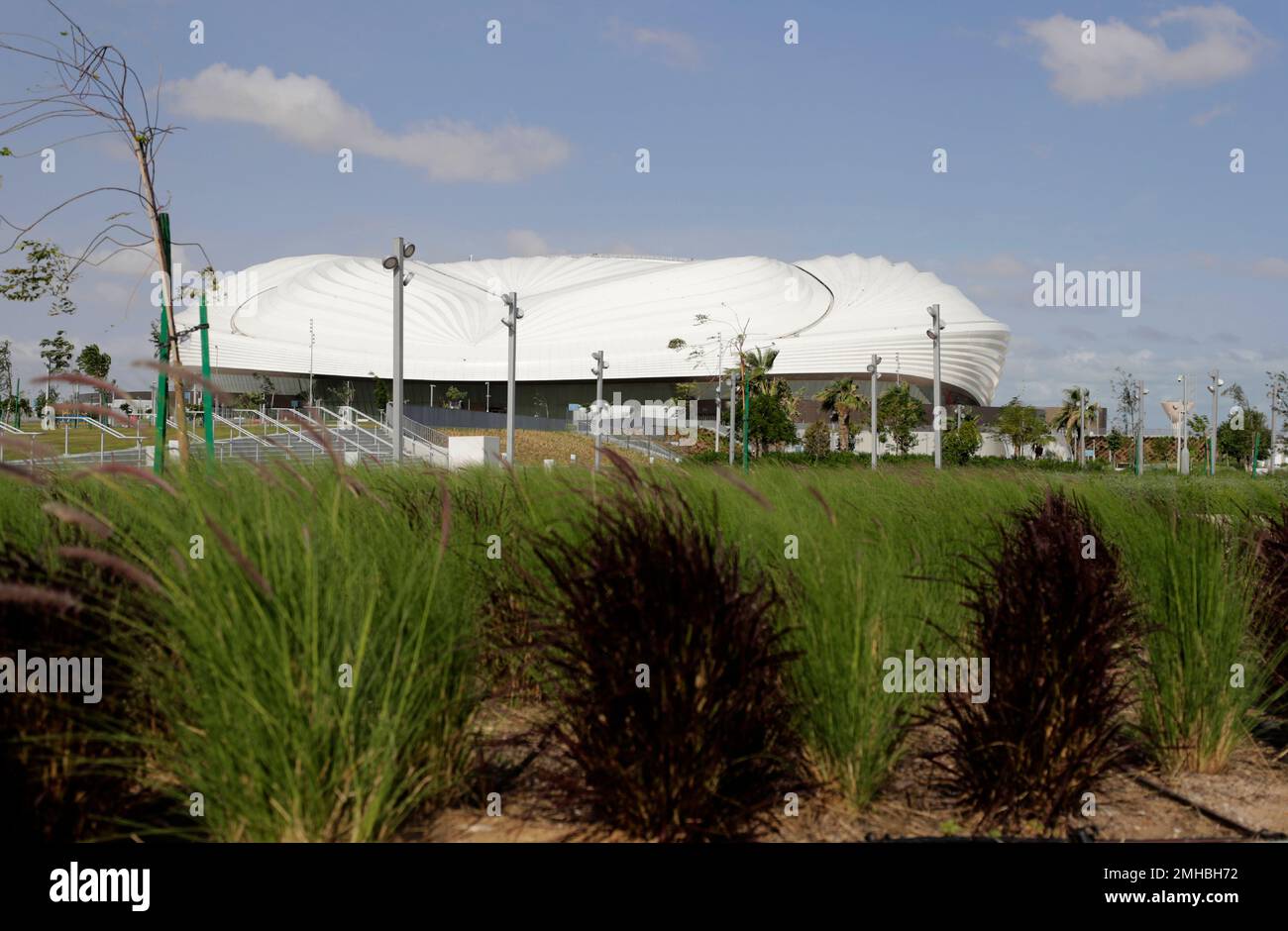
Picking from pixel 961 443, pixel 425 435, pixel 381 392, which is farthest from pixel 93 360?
pixel 961 443

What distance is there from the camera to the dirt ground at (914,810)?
4227 mm

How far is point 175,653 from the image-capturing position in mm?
3768

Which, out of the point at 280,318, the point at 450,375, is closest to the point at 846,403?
the point at 450,375

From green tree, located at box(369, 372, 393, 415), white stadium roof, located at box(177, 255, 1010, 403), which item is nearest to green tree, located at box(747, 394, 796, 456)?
green tree, located at box(369, 372, 393, 415)

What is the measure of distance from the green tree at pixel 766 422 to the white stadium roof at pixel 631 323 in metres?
40.9

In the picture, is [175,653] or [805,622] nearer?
[175,653]

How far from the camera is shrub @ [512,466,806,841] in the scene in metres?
3.91

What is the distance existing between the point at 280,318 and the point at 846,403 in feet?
251

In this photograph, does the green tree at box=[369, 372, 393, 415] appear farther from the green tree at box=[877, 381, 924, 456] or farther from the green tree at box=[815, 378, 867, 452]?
the green tree at box=[877, 381, 924, 456]

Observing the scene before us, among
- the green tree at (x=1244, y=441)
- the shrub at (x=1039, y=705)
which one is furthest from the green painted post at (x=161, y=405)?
the green tree at (x=1244, y=441)

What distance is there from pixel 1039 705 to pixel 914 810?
0.71 m
